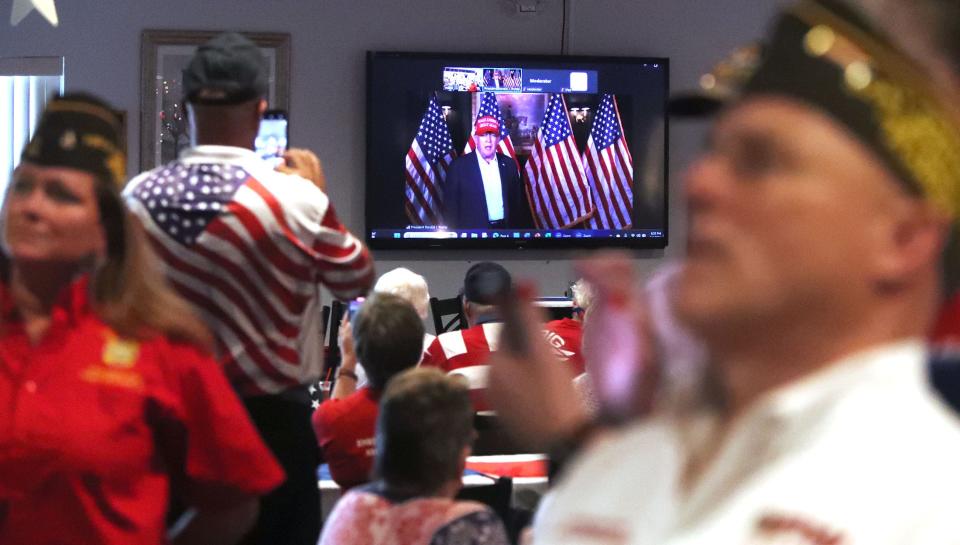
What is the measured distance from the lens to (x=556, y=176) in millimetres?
7504

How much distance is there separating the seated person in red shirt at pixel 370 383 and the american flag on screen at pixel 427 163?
14.0ft

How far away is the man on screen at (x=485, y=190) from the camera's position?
7414mm

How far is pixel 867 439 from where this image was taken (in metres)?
0.63

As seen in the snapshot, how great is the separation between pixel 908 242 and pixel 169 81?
695 centimetres

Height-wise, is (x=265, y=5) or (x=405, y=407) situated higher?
(x=265, y=5)

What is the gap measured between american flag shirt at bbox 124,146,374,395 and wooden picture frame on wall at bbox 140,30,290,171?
15.8 feet

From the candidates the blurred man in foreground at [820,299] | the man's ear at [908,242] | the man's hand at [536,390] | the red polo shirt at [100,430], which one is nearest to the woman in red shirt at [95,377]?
the red polo shirt at [100,430]

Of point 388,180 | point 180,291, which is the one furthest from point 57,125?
point 388,180

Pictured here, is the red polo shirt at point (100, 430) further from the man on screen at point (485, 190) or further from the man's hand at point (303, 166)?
the man on screen at point (485, 190)

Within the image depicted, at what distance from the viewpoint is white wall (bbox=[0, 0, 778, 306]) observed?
7289 mm

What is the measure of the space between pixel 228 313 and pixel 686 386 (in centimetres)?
180

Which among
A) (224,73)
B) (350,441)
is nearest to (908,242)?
(224,73)

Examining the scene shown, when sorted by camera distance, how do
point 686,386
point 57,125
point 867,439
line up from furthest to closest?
point 57,125, point 686,386, point 867,439

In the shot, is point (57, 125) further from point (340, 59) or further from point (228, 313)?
point (340, 59)
